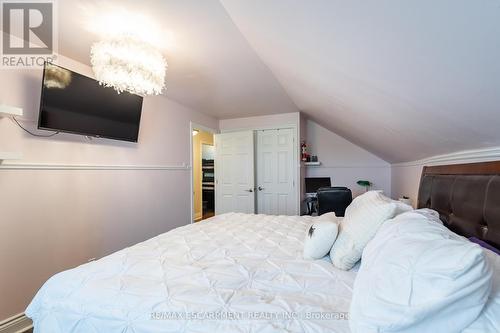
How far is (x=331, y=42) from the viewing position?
4.17ft

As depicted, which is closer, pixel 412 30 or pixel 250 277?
pixel 412 30

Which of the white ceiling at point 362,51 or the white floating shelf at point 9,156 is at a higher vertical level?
the white ceiling at point 362,51

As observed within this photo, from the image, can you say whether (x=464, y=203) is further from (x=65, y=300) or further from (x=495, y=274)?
(x=65, y=300)

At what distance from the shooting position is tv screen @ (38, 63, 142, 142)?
206 cm

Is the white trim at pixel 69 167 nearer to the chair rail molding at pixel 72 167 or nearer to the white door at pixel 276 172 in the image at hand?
the chair rail molding at pixel 72 167

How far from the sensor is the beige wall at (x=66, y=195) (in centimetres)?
195

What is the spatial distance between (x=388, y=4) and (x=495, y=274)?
0.90 meters

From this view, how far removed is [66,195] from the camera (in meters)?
2.31

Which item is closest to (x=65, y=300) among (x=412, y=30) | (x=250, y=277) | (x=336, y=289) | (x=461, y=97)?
(x=250, y=277)

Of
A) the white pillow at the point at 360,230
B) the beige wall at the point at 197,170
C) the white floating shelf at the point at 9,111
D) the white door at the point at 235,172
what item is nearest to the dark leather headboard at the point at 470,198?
the white pillow at the point at 360,230

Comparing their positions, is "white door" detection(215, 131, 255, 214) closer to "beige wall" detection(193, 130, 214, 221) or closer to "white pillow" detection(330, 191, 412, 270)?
"beige wall" detection(193, 130, 214, 221)

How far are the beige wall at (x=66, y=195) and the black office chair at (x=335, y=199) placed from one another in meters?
2.32

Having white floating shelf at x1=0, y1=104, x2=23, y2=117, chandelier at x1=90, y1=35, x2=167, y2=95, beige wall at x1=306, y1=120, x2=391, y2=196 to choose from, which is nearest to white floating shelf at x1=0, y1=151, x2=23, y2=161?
white floating shelf at x1=0, y1=104, x2=23, y2=117

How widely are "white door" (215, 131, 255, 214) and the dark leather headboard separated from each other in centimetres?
317
